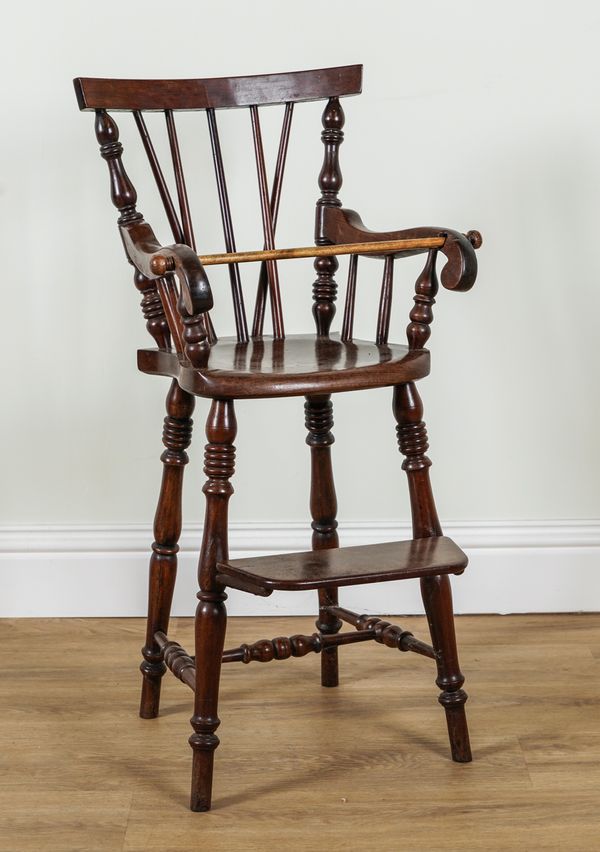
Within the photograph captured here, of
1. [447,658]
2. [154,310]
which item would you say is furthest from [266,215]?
[447,658]

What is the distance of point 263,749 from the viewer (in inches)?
61.6

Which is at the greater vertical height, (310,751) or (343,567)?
(343,567)

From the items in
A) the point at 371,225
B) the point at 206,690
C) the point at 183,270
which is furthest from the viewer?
the point at 371,225

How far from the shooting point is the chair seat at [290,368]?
134 cm

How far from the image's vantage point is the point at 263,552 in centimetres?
212

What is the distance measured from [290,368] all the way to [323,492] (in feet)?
1.24

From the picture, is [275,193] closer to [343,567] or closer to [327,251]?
Answer: [327,251]

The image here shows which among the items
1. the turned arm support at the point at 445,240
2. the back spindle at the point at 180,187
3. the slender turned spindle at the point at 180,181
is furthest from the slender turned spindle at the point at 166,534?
the turned arm support at the point at 445,240

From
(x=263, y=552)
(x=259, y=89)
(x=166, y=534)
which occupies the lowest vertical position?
(x=263, y=552)

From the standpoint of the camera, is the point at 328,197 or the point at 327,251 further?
the point at 328,197

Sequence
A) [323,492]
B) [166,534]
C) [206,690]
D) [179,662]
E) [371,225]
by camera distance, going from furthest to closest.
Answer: [371,225]
[323,492]
[166,534]
[179,662]
[206,690]

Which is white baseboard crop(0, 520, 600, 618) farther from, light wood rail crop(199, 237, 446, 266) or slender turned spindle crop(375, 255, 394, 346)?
light wood rail crop(199, 237, 446, 266)

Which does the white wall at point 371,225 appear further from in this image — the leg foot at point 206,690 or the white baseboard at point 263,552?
the leg foot at point 206,690

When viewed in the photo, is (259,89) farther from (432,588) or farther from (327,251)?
(432,588)
